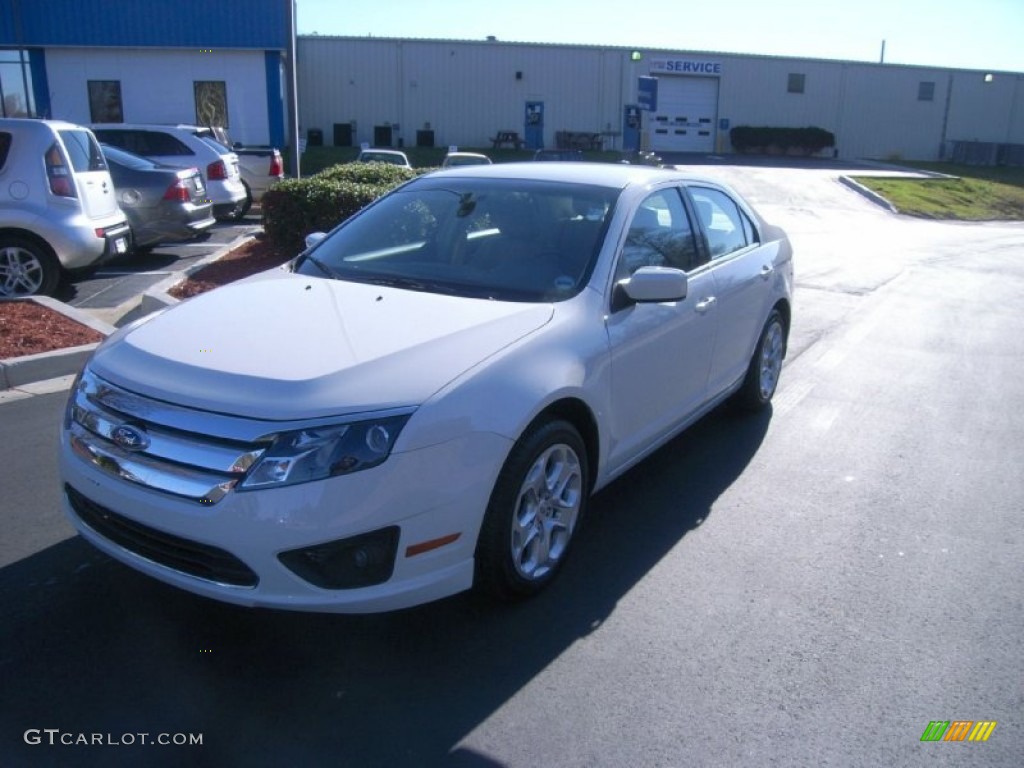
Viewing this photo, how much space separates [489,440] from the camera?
3.34m

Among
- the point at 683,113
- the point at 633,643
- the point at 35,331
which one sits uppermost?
the point at 683,113

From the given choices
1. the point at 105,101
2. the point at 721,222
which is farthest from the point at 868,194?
the point at 721,222

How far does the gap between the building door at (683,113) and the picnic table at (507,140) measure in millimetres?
7574

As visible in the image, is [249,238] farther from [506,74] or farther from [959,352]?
[506,74]

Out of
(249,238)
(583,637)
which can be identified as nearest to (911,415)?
(583,637)

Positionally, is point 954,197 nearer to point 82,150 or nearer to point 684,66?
point 684,66

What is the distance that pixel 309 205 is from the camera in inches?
429

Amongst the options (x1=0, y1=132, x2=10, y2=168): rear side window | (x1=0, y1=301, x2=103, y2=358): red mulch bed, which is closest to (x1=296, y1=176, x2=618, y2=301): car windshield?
(x1=0, y1=301, x2=103, y2=358): red mulch bed

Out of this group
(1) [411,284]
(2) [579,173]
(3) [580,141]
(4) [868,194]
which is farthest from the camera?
(3) [580,141]

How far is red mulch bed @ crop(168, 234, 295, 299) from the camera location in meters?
9.84

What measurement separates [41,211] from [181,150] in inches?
293

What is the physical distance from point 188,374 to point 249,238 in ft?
36.7

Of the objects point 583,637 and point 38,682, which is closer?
point 38,682

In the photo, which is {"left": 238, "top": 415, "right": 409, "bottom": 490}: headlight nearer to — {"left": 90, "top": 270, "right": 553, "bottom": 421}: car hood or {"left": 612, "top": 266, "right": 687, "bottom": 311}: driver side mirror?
{"left": 90, "top": 270, "right": 553, "bottom": 421}: car hood
